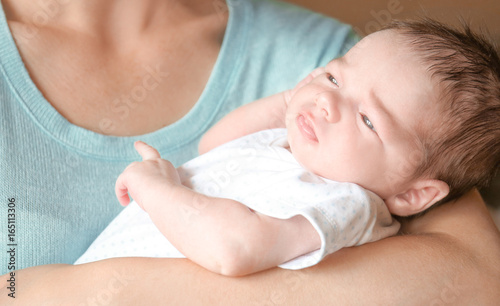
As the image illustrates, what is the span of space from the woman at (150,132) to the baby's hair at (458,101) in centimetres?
13

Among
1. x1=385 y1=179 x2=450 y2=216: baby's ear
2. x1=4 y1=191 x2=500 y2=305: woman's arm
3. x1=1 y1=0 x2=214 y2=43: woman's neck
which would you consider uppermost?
x1=1 y1=0 x2=214 y2=43: woman's neck

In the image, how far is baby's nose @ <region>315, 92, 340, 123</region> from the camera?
87 cm

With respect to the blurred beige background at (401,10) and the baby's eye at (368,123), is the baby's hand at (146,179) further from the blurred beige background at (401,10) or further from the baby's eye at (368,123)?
the blurred beige background at (401,10)

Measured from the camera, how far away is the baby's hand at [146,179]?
86 centimetres

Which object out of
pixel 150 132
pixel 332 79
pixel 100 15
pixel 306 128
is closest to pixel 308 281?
pixel 306 128

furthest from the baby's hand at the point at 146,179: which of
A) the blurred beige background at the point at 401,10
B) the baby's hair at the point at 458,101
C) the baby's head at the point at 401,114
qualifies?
the blurred beige background at the point at 401,10

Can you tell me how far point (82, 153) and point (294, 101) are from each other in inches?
17.3

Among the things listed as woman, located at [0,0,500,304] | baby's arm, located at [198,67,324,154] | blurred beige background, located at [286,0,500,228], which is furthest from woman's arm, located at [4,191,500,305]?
Result: blurred beige background, located at [286,0,500,228]

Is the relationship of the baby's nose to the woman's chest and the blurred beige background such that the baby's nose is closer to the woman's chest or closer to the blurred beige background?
the woman's chest

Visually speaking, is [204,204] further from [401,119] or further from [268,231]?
[401,119]

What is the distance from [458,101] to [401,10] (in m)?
0.87

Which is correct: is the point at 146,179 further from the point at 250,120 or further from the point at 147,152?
the point at 250,120

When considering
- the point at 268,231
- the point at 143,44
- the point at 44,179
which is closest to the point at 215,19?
the point at 143,44

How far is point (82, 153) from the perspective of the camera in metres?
1.06
